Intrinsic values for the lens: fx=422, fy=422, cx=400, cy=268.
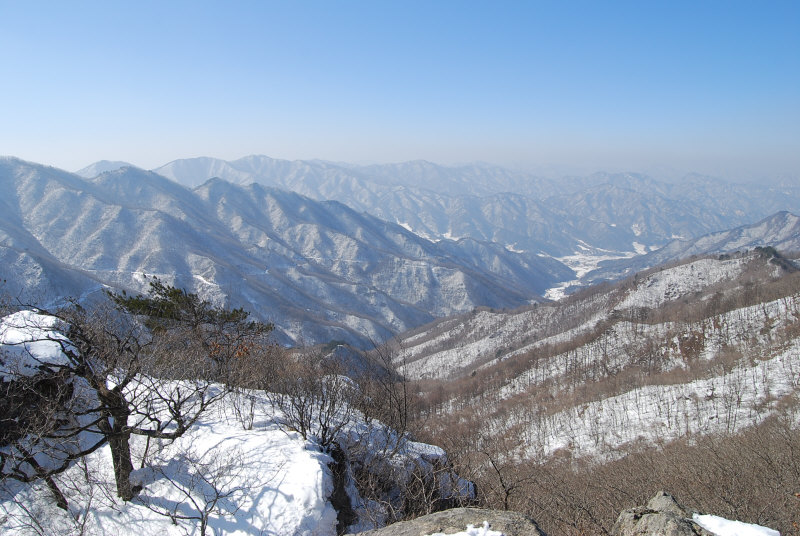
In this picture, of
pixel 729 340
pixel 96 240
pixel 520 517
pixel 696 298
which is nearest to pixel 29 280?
pixel 96 240

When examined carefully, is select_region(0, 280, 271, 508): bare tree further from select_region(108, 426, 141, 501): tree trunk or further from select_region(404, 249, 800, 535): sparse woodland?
select_region(404, 249, 800, 535): sparse woodland

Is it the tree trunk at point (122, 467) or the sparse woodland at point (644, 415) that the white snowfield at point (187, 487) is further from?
the sparse woodland at point (644, 415)

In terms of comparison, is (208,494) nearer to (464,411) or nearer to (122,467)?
(122,467)

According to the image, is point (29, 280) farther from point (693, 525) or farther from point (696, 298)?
point (696, 298)

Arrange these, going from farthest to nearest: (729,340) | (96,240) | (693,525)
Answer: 1. (96,240)
2. (729,340)
3. (693,525)

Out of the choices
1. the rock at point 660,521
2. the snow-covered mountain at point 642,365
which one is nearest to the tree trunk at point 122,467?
the snow-covered mountain at point 642,365

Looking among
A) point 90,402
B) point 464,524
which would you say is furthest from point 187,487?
point 464,524
